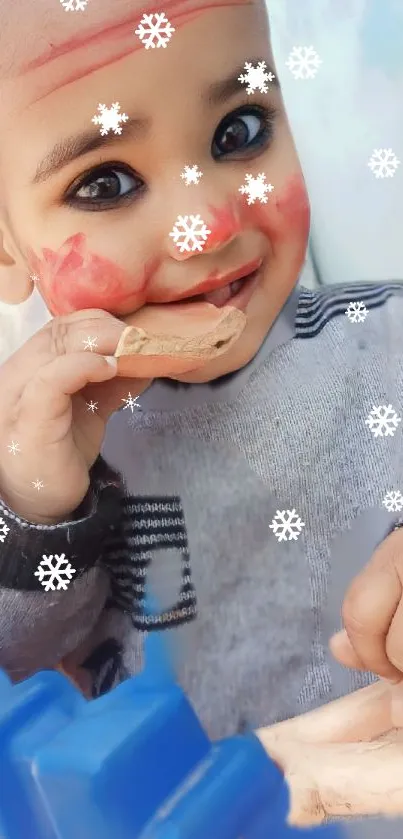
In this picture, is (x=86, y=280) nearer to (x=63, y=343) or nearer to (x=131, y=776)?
(x=63, y=343)

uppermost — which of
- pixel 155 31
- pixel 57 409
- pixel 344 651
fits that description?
pixel 155 31

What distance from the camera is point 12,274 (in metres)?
0.34

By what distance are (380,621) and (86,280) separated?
6.3 inches

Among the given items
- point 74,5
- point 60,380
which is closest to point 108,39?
point 74,5

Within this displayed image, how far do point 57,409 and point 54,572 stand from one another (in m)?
0.07

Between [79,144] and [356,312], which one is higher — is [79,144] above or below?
above

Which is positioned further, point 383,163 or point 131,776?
point 383,163

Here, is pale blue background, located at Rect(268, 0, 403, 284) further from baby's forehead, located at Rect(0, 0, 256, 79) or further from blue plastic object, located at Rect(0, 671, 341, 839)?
blue plastic object, located at Rect(0, 671, 341, 839)

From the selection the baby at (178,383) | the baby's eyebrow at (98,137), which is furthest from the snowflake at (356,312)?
the baby's eyebrow at (98,137)

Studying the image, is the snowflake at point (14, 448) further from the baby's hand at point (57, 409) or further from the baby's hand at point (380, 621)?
the baby's hand at point (380, 621)

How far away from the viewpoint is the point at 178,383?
0.34 m

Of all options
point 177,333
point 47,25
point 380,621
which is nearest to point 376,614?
point 380,621

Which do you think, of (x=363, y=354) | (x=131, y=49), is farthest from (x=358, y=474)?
(x=131, y=49)

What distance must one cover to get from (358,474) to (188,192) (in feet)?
0.43
